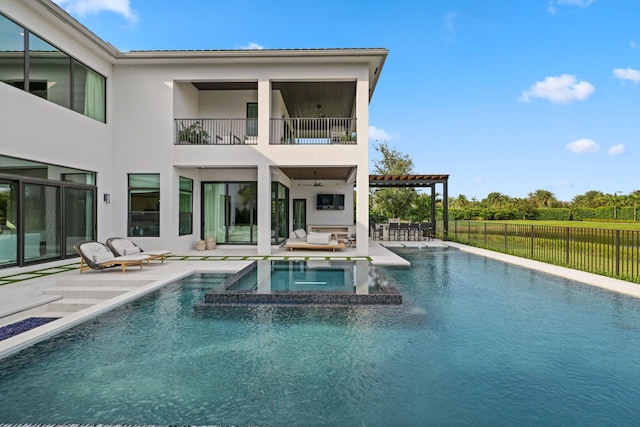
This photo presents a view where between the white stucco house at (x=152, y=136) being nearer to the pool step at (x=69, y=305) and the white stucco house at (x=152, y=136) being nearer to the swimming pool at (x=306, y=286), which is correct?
the swimming pool at (x=306, y=286)

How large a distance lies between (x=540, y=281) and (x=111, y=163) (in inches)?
515

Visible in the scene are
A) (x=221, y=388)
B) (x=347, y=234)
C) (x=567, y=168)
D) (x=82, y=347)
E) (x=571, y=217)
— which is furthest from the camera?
(x=567, y=168)

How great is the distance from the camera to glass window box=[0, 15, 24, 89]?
783 centimetres

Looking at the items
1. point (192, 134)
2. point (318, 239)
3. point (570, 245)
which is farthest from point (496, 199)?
point (192, 134)

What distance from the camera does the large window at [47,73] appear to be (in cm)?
797

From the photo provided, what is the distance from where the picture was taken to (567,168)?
165 feet

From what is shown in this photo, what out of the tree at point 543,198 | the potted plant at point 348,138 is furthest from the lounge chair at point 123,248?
the tree at point 543,198

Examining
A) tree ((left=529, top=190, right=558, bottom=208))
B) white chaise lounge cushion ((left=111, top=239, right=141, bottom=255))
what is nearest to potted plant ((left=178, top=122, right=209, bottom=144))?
white chaise lounge cushion ((left=111, top=239, right=141, bottom=255))

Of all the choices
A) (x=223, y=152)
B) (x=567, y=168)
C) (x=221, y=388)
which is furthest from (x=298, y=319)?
(x=567, y=168)

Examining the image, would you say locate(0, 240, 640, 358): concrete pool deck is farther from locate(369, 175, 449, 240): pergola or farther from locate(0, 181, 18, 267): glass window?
locate(369, 175, 449, 240): pergola

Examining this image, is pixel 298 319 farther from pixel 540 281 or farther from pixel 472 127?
pixel 472 127

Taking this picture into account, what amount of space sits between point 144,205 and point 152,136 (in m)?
2.39

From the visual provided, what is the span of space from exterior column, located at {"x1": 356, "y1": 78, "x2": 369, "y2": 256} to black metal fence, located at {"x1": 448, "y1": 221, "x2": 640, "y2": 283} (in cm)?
529

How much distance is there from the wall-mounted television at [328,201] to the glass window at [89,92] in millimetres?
10765
